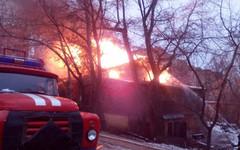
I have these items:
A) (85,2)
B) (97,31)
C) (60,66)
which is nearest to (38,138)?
(85,2)

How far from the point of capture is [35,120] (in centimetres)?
364

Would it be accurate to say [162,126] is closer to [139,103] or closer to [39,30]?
[139,103]

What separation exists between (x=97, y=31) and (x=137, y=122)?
19.9ft

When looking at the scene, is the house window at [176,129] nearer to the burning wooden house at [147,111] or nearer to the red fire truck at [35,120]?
the burning wooden house at [147,111]

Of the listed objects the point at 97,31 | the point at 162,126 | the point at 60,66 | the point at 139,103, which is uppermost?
the point at 97,31

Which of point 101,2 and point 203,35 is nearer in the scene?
point 203,35

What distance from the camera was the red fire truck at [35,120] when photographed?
11.3 feet

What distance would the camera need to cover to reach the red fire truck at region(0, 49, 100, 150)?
11.3 ft

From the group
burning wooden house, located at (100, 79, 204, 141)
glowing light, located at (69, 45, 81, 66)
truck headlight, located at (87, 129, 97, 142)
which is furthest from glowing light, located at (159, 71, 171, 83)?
truck headlight, located at (87, 129, 97, 142)

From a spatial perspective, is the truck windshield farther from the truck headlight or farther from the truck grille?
the truck headlight

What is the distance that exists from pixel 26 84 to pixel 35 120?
Result: 55.4 inches

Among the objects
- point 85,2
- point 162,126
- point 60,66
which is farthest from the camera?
point 60,66

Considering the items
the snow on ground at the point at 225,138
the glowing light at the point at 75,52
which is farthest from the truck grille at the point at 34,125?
the snow on ground at the point at 225,138

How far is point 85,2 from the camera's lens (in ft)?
43.4
